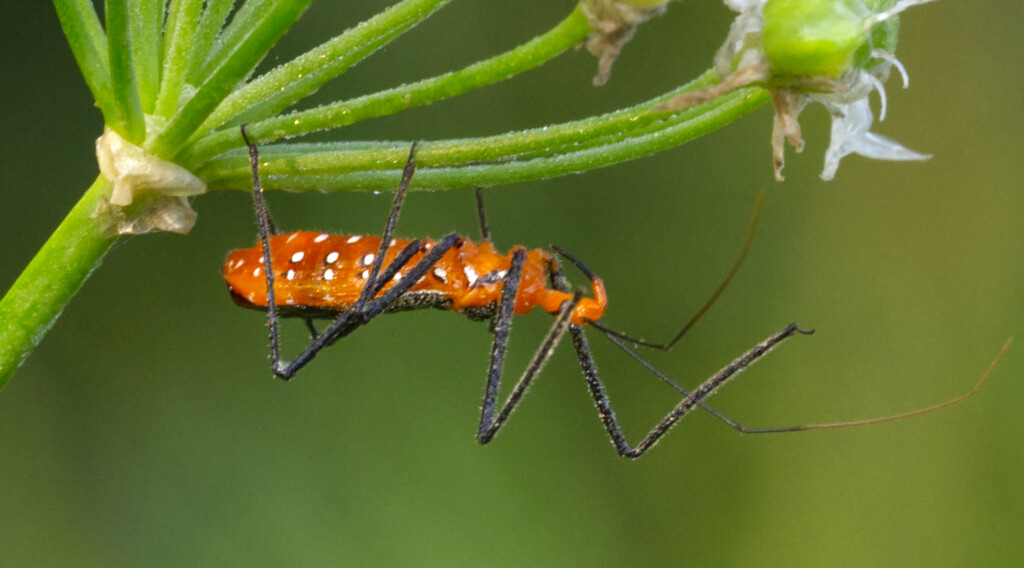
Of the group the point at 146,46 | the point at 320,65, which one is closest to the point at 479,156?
the point at 320,65

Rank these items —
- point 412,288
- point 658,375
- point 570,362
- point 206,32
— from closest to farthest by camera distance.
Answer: point 206,32 → point 412,288 → point 658,375 → point 570,362

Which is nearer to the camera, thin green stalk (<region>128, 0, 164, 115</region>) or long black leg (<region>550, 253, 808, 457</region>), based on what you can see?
thin green stalk (<region>128, 0, 164, 115</region>)

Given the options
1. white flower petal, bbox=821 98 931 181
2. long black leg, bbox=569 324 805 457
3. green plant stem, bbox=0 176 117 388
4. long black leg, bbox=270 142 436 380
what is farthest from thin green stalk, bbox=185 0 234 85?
long black leg, bbox=569 324 805 457

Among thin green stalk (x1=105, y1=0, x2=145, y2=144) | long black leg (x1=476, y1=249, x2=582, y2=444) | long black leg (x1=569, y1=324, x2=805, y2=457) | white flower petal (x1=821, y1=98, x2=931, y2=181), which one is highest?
thin green stalk (x1=105, y1=0, x2=145, y2=144)

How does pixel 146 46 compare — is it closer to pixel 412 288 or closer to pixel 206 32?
pixel 206 32

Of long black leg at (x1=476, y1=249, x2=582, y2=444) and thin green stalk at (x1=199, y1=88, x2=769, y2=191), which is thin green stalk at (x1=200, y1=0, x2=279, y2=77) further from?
long black leg at (x1=476, y1=249, x2=582, y2=444)

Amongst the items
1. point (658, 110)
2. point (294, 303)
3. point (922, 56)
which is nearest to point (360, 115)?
point (658, 110)

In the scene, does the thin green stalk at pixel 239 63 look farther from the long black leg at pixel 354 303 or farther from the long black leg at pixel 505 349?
the long black leg at pixel 505 349
